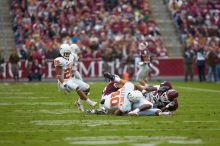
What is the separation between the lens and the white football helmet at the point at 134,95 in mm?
13055

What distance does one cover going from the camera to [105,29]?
31781mm

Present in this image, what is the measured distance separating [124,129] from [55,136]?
4.06 feet

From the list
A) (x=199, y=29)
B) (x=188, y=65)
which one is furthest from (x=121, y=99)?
(x=199, y=29)

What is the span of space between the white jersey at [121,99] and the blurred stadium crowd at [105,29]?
1619 cm

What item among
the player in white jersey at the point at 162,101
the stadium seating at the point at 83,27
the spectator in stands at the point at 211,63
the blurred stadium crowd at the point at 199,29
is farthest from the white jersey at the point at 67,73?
the stadium seating at the point at 83,27

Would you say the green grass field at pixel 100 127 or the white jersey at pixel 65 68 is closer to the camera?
the green grass field at pixel 100 127

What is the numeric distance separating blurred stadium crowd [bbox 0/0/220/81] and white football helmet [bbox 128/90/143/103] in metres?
16.4

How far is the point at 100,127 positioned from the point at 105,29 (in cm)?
2046

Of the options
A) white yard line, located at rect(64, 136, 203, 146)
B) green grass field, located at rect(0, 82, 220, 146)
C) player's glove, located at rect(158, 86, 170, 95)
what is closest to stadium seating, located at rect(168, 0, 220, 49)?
A: green grass field, located at rect(0, 82, 220, 146)

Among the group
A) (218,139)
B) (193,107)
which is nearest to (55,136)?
(218,139)

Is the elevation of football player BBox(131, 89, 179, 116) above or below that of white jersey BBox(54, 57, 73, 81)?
below

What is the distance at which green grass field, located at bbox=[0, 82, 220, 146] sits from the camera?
993cm

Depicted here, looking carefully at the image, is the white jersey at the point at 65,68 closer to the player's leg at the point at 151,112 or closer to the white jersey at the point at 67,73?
the white jersey at the point at 67,73

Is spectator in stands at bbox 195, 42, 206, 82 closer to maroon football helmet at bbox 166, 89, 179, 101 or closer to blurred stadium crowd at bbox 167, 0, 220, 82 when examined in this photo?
blurred stadium crowd at bbox 167, 0, 220, 82
